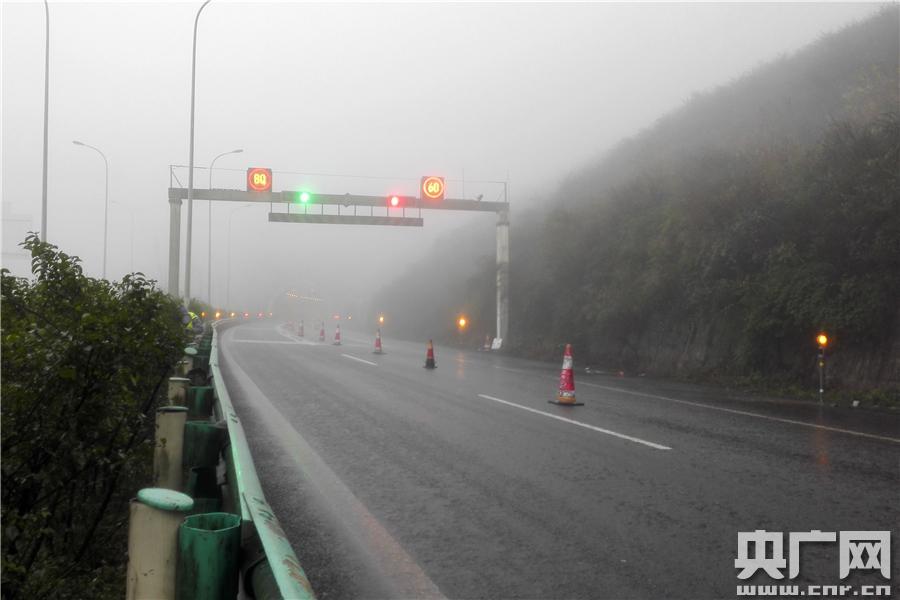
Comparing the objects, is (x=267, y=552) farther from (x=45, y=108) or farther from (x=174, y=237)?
(x=174, y=237)

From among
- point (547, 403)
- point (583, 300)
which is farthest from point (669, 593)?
point (583, 300)

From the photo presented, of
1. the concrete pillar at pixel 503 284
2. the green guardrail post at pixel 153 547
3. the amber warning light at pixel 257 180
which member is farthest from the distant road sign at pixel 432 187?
the green guardrail post at pixel 153 547

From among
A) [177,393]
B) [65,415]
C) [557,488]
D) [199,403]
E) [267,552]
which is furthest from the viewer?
[177,393]

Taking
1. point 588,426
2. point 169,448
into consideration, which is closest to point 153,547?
point 169,448

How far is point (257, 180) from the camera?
28719 mm

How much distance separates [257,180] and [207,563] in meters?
27.5

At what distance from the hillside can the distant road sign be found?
4.45 metres

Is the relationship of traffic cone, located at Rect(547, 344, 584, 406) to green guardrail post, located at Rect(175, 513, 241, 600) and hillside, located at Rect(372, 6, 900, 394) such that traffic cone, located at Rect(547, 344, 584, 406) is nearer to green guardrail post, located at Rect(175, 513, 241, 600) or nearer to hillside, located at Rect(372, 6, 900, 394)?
hillside, located at Rect(372, 6, 900, 394)

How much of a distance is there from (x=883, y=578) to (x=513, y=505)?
2574 millimetres

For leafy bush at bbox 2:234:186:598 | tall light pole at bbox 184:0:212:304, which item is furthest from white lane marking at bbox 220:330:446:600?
tall light pole at bbox 184:0:212:304

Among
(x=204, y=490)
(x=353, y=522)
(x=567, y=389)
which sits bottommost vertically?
(x=353, y=522)

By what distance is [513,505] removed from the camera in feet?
19.5

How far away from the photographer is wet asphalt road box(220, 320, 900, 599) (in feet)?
14.7

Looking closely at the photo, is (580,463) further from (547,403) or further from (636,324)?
(636,324)
